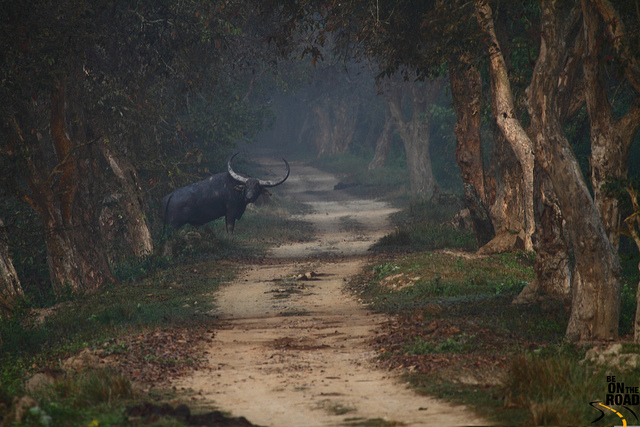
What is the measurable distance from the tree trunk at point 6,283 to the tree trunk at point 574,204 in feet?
34.8

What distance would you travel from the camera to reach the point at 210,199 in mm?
23688

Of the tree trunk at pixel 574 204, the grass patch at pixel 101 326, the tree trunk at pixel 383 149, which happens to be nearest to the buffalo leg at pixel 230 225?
the grass patch at pixel 101 326

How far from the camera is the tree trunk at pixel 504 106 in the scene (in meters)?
14.0

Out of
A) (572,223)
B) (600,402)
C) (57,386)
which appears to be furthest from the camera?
(572,223)

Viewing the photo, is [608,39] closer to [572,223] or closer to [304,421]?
[572,223]

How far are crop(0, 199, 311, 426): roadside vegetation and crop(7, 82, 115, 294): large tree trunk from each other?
2.45 feet

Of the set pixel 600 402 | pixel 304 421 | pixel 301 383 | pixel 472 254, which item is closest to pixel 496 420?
pixel 600 402

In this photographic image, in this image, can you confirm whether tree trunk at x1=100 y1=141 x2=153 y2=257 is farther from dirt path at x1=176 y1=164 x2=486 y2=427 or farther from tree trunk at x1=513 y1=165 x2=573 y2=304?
tree trunk at x1=513 y1=165 x2=573 y2=304

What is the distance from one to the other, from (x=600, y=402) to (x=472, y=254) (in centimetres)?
1092

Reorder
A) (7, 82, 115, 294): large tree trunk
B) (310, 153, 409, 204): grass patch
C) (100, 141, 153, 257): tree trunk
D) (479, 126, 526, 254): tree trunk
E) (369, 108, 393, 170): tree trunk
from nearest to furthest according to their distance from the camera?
(7, 82, 115, 294): large tree trunk < (479, 126, 526, 254): tree trunk < (100, 141, 153, 257): tree trunk < (310, 153, 409, 204): grass patch < (369, 108, 393, 170): tree trunk

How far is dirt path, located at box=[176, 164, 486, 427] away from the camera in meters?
6.71

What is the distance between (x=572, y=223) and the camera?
30.9 feet

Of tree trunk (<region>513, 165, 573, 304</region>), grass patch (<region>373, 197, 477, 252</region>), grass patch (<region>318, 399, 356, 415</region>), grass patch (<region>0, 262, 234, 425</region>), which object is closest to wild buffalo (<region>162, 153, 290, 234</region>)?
grass patch (<region>373, 197, 477, 252</region>)

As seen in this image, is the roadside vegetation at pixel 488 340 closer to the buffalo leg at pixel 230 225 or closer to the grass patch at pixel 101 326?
the grass patch at pixel 101 326
